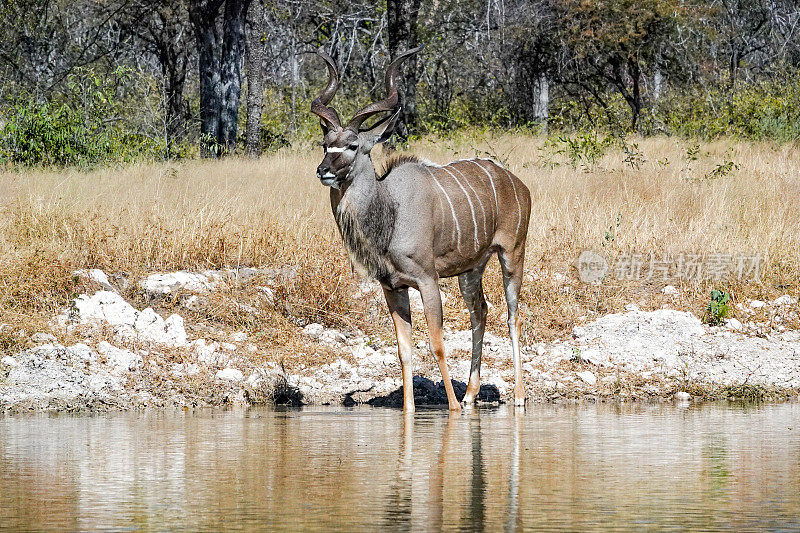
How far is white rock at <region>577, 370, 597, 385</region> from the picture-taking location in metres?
9.20

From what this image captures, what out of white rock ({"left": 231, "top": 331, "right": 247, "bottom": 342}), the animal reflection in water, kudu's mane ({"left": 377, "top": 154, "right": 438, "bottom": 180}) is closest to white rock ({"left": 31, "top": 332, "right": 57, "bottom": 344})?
white rock ({"left": 231, "top": 331, "right": 247, "bottom": 342})

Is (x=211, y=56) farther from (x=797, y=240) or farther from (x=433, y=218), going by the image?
(x=433, y=218)

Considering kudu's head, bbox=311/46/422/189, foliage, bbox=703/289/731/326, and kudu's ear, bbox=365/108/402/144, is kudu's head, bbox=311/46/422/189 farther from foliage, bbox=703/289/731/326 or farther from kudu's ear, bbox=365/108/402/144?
foliage, bbox=703/289/731/326

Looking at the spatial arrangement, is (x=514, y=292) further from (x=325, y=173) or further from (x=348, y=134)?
(x=325, y=173)

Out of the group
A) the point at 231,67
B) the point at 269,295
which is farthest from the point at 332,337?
the point at 231,67

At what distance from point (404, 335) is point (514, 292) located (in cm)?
129

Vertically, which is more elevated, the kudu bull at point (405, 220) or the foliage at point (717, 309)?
the kudu bull at point (405, 220)

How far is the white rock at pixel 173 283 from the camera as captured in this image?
10641mm

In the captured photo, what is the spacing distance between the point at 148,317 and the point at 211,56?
15.8 meters

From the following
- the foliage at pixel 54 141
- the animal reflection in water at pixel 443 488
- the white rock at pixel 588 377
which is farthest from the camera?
the foliage at pixel 54 141

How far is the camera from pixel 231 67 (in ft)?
82.0

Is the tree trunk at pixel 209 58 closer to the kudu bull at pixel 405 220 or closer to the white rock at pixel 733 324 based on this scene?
the white rock at pixel 733 324

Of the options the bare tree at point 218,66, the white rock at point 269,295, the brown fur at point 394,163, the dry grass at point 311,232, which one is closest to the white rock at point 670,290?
the dry grass at point 311,232

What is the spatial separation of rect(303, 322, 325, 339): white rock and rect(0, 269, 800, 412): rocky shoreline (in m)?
0.01
